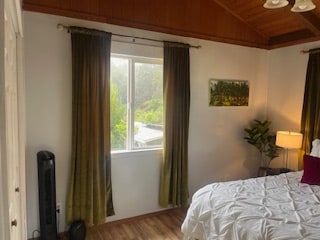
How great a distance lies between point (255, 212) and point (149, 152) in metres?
1.69

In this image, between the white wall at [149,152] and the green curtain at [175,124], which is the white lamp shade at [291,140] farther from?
the green curtain at [175,124]

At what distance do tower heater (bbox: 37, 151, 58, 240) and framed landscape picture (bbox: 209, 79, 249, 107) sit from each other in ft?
7.61

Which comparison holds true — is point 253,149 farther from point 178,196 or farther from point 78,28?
point 78,28

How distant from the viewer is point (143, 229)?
304cm

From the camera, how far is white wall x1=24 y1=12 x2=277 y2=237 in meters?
2.64

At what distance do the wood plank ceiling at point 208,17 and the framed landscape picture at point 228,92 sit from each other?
619 millimetres

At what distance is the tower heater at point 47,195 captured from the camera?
2482mm

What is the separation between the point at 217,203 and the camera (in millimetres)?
2059

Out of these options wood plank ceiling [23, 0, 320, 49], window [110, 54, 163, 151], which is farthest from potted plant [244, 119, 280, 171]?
window [110, 54, 163, 151]

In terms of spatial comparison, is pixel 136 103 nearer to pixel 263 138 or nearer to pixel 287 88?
pixel 263 138

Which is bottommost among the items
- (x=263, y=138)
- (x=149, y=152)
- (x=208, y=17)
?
(x=149, y=152)

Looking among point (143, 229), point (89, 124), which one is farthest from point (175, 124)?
point (143, 229)

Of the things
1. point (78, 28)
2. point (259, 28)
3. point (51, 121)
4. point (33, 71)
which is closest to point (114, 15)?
point (78, 28)

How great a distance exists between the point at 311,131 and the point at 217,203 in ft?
7.57
